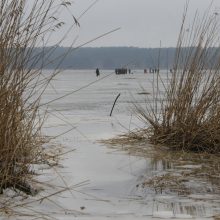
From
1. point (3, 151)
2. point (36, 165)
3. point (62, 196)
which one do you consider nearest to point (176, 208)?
point (62, 196)

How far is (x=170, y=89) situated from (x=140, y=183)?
173 centimetres

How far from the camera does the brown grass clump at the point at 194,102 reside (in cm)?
461

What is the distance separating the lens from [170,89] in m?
4.86

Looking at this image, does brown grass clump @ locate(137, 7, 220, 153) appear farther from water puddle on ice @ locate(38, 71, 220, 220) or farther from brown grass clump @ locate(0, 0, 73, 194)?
brown grass clump @ locate(0, 0, 73, 194)

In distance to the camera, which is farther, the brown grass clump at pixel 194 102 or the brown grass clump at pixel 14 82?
the brown grass clump at pixel 194 102

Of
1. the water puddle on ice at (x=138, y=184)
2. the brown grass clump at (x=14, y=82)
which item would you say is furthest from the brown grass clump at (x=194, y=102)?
the brown grass clump at (x=14, y=82)

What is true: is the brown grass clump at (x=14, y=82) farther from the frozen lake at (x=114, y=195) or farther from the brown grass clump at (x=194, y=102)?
the brown grass clump at (x=194, y=102)

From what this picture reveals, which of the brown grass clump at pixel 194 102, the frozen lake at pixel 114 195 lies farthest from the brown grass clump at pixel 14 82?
the brown grass clump at pixel 194 102

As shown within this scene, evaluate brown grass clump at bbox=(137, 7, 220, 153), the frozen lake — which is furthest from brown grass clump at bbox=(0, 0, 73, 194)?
brown grass clump at bbox=(137, 7, 220, 153)

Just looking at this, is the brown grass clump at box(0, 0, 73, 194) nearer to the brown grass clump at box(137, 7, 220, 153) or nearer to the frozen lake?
the frozen lake

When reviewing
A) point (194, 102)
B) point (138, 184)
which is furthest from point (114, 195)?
point (194, 102)

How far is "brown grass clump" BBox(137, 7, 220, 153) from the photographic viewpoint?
461 centimetres

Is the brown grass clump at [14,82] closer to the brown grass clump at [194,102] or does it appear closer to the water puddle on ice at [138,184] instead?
the water puddle on ice at [138,184]

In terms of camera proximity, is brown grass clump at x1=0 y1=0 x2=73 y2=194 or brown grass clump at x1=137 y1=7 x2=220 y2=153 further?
brown grass clump at x1=137 y1=7 x2=220 y2=153
